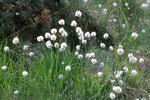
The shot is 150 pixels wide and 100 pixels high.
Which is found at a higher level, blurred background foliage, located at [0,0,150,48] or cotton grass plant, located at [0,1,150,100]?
blurred background foliage, located at [0,0,150,48]

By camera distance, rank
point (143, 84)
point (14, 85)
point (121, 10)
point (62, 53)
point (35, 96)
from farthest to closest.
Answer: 1. point (121, 10)
2. point (62, 53)
3. point (143, 84)
4. point (14, 85)
5. point (35, 96)

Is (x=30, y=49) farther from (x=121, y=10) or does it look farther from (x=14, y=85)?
(x=121, y=10)

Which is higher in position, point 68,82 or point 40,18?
point 40,18

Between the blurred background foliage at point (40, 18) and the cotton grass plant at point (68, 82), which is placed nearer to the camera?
the cotton grass plant at point (68, 82)

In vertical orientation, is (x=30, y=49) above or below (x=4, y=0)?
below

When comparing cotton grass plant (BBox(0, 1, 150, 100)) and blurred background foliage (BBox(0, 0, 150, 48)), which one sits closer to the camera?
cotton grass plant (BBox(0, 1, 150, 100))

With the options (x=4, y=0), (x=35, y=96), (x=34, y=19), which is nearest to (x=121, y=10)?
(x=34, y=19)

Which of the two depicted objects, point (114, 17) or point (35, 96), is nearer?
point (35, 96)

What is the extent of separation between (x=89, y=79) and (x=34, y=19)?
1504 millimetres

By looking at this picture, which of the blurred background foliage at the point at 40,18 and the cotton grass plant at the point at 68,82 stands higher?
the blurred background foliage at the point at 40,18

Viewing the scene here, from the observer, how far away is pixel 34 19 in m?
4.28

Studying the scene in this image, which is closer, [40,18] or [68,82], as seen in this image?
[68,82]

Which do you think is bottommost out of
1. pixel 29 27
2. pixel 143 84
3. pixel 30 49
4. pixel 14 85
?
pixel 143 84

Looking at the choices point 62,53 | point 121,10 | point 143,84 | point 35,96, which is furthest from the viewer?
point 121,10
